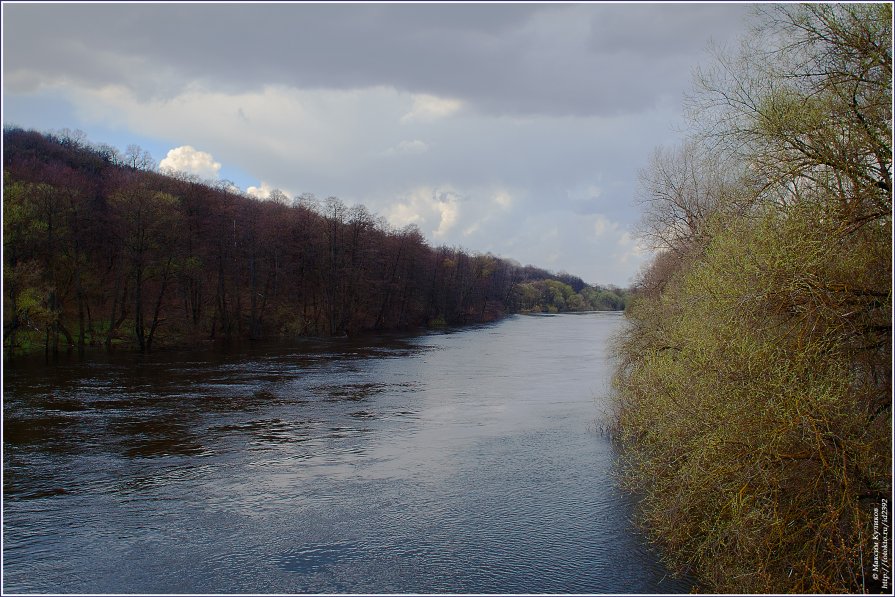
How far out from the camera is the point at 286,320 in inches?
2233

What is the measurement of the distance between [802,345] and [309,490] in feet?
34.6

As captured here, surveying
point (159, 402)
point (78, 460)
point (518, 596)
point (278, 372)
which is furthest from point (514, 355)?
point (518, 596)

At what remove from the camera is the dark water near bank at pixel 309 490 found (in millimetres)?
11242

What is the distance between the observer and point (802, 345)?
362 inches

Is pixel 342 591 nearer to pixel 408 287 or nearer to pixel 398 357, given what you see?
pixel 398 357

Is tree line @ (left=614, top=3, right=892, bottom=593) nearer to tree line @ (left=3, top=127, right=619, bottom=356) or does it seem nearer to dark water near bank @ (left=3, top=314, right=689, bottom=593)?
dark water near bank @ (left=3, top=314, right=689, bottom=593)

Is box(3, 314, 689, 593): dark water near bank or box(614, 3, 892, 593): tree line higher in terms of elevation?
box(614, 3, 892, 593): tree line

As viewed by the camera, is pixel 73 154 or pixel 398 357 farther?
pixel 73 154

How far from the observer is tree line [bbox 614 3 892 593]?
867 centimetres

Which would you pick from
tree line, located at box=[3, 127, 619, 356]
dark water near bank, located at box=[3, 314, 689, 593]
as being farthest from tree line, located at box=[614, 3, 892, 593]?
tree line, located at box=[3, 127, 619, 356]

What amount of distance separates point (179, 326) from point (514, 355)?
75.5ft

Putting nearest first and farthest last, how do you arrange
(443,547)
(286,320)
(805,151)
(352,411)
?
(805,151), (443,547), (352,411), (286,320)

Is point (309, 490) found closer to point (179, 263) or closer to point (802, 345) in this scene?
point (802, 345)

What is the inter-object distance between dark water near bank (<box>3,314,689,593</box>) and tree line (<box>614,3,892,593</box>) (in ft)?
7.18
